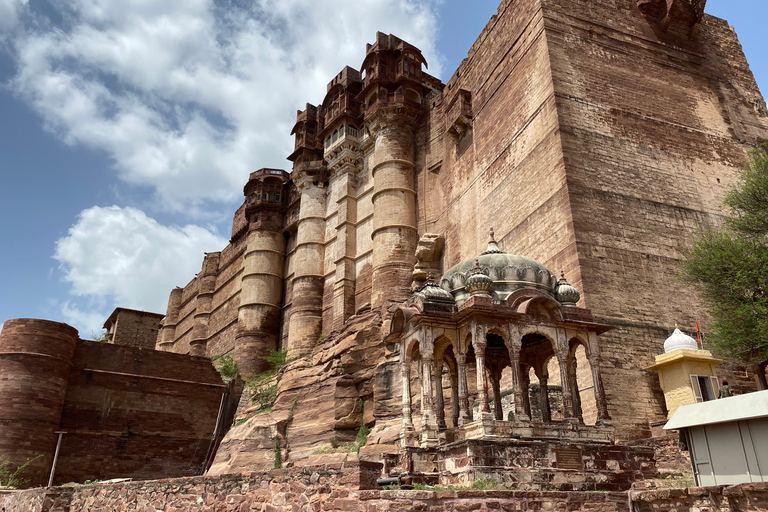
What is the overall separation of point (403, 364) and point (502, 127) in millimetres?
11648

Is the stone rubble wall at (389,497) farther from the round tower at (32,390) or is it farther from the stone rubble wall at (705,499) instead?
the round tower at (32,390)

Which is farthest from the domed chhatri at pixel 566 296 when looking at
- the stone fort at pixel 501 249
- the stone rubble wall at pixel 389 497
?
the stone rubble wall at pixel 389 497

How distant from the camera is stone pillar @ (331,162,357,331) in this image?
25.0m

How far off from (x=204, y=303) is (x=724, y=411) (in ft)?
116

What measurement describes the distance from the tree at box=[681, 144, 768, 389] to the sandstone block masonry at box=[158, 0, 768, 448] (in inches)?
25.8

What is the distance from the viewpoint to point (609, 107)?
16578 mm

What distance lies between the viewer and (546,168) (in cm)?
1569

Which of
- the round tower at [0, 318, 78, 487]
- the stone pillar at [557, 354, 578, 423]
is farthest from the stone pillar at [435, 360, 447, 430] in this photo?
the round tower at [0, 318, 78, 487]

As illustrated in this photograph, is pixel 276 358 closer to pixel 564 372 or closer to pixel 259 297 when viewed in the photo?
pixel 259 297

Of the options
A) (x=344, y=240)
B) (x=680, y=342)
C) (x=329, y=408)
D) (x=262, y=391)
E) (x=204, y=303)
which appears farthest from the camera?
(x=204, y=303)

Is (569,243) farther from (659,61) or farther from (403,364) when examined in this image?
(659,61)

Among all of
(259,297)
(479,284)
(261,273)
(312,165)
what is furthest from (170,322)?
(479,284)

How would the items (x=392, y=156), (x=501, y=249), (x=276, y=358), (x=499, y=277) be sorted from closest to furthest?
(x=499, y=277), (x=501, y=249), (x=392, y=156), (x=276, y=358)

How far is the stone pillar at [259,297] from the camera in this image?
97.3ft
